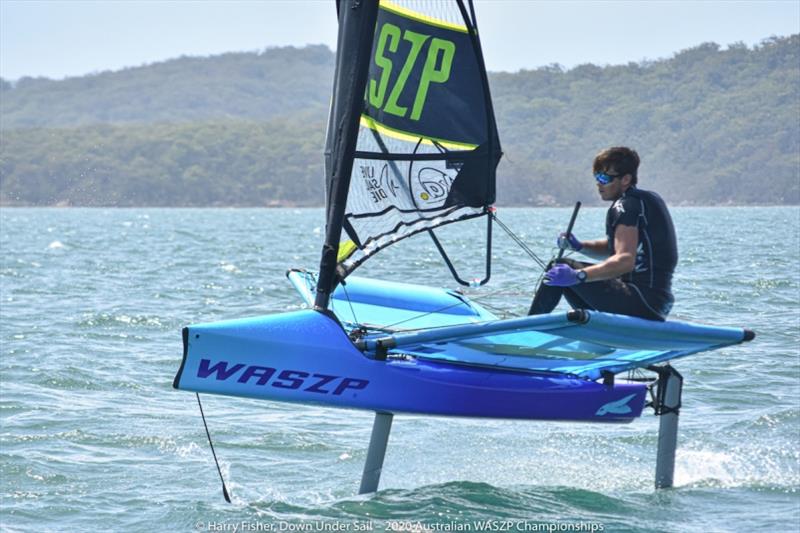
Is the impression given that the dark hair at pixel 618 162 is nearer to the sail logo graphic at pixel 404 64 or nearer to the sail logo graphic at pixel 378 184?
the sail logo graphic at pixel 404 64

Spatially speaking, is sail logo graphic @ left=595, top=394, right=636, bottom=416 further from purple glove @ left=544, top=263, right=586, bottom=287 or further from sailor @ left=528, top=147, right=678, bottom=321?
purple glove @ left=544, top=263, right=586, bottom=287

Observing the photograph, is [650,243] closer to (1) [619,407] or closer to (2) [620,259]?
(2) [620,259]

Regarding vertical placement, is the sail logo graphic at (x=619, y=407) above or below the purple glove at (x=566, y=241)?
below

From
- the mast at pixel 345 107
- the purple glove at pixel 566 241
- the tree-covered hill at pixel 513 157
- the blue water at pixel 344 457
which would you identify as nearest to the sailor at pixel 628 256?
the purple glove at pixel 566 241

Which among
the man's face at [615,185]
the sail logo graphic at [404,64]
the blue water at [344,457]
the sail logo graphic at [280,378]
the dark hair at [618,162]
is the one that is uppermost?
the sail logo graphic at [404,64]

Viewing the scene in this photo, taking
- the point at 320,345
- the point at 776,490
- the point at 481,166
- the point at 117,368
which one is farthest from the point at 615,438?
the point at 117,368

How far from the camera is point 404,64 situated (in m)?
6.78

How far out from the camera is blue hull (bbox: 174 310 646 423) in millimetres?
5832

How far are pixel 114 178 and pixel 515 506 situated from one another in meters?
157

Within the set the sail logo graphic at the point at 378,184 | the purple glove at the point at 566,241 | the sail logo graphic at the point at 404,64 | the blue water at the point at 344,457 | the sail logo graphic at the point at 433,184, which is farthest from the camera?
the sail logo graphic at the point at 433,184

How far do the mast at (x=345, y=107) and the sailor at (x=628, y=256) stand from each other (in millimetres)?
1205

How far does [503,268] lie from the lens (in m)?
20.7

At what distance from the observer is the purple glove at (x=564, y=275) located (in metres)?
5.95

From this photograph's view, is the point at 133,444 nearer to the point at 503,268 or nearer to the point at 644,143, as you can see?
the point at 503,268
